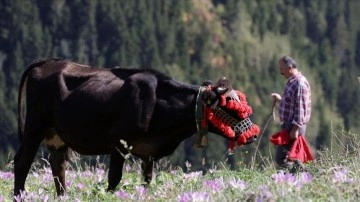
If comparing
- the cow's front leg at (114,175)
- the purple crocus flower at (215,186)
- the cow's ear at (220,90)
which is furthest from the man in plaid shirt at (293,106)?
the purple crocus flower at (215,186)

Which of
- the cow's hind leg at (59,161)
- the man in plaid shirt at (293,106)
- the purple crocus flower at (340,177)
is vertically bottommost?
the cow's hind leg at (59,161)

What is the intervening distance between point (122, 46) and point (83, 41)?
883cm

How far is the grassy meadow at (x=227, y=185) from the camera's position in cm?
633

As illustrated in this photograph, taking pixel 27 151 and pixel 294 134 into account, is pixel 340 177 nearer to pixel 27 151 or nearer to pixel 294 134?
pixel 27 151

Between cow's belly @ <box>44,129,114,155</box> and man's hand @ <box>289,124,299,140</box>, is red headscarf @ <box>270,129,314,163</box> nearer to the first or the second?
man's hand @ <box>289,124,299,140</box>

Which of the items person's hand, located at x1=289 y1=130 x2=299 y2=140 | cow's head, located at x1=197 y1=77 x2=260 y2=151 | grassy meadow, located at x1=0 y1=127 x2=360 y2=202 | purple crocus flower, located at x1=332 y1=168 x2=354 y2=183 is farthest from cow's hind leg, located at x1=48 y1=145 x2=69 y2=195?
purple crocus flower, located at x1=332 y1=168 x2=354 y2=183

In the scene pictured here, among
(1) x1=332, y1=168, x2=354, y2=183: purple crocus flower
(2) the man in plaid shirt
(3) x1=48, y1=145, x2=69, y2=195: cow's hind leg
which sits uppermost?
(1) x1=332, y1=168, x2=354, y2=183: purple crocus flower

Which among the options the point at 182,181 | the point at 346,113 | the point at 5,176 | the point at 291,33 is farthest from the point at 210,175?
the point at 291,33

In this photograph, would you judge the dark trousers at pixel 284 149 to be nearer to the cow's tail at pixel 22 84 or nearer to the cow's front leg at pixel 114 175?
the cow's front leg at pixel 114 175

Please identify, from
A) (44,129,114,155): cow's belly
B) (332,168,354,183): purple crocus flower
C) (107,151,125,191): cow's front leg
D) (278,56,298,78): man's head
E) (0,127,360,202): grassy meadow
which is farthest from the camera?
(278,56,298,78): man's head

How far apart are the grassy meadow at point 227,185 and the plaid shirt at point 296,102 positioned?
1.23 metres

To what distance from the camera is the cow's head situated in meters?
9.86

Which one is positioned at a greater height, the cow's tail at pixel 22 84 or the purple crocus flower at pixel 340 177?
the purple crocus flower at pixel 340 177

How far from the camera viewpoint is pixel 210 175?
1023cm
